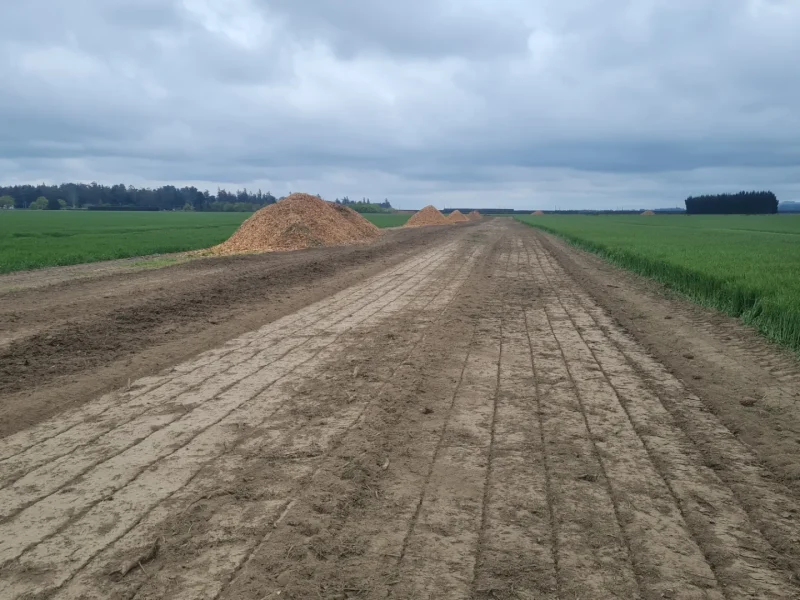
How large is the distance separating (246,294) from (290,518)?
9.92 m

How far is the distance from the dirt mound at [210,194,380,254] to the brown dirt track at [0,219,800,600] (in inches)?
751

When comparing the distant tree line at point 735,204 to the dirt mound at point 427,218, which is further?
the distant tree line at point 735,204

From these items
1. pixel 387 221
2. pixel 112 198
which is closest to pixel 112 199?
pixel 112 198

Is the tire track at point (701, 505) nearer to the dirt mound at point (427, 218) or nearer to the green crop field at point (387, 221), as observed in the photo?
the green crop field at point (387, 221)

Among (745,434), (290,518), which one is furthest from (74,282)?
(745,434)

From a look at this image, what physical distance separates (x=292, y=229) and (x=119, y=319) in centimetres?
2041

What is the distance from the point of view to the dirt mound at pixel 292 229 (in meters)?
28.2

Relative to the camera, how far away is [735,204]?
129m

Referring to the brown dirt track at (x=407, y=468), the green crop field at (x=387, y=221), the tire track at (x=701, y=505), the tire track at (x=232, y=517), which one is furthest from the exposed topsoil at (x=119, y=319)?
the green crop field at (x=387, y=221)

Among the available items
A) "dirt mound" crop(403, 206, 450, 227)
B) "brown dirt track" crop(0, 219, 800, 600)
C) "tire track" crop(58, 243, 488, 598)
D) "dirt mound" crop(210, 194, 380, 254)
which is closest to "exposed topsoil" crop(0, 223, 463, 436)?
"brown dirt track" crop(0, 219, 800, 600)

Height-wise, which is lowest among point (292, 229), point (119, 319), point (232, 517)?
point (232, 517)

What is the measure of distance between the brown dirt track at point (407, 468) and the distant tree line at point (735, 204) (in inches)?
5364

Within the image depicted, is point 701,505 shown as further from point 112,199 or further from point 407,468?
point 112,199

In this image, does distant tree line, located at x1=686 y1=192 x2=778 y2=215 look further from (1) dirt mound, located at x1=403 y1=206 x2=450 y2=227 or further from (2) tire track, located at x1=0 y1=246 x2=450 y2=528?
(2) tire track, located at x1=0 y1=246 x2=450 y2=528
